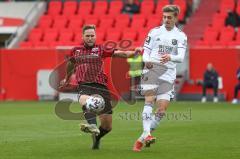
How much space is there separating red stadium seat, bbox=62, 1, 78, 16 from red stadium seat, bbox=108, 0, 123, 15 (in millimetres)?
1963

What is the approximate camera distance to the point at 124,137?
50.5 ft

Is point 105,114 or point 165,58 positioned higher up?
point 165,58

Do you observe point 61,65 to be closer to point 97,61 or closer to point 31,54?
point 31,54

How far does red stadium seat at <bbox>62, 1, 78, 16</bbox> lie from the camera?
38188 millimetres

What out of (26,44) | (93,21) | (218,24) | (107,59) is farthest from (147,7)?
(107,59)

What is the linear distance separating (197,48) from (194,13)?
13.3 feet

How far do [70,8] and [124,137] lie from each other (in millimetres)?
23653

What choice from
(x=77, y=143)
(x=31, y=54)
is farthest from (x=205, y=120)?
(x=31, y=54)

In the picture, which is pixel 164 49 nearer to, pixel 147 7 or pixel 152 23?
pixel 152 23

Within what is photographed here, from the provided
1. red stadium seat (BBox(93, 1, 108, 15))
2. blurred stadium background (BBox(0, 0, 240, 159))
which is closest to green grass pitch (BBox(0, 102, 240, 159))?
blurred stadium background (BBox(0, 0, 240, 159))

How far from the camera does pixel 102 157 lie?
11.7 m

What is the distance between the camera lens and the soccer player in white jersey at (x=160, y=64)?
1257cm

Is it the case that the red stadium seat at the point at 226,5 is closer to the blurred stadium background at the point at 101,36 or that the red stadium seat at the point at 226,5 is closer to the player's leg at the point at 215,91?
the blurred stadium background at the point at 101,36

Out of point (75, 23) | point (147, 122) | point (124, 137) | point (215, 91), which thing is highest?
point (75, 23)
